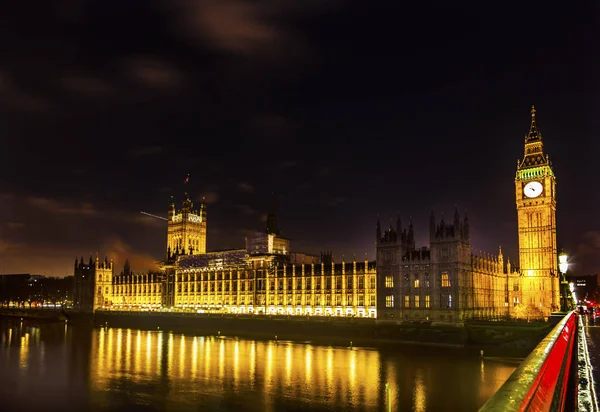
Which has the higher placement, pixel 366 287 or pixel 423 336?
pixel 366 287

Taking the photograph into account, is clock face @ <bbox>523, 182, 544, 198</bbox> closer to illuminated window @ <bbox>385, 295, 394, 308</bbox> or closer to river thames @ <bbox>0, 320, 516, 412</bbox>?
illuminated window @ <bbox>385, 295, 394, 308</bbox>

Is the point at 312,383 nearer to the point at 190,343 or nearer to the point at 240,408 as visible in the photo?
the point at 240,408

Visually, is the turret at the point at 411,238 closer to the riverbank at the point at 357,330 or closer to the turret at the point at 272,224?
the riverbank at the point at 357,330

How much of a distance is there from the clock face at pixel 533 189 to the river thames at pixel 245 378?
54.8 meters

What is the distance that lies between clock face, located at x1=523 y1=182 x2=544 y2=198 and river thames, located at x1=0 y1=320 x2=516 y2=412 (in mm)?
54850

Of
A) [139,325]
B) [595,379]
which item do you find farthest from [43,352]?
[595,379]

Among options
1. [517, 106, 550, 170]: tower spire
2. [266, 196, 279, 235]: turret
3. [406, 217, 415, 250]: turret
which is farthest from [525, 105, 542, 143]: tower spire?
[266, 196, 279, 235]: turret

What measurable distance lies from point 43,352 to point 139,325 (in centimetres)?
5027

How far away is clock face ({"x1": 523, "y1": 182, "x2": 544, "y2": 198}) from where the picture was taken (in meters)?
121

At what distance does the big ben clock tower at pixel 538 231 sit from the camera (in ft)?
383

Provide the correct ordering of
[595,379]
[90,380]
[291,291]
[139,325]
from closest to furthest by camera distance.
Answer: [595,379] < [90,380] < [291,291] < [139,325]

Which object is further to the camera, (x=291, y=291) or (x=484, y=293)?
(x=291, y=291)

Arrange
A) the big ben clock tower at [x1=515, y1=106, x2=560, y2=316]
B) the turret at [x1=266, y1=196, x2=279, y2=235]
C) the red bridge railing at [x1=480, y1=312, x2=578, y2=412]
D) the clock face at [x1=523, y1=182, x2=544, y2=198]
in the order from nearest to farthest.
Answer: the red bridge railing at [x1=480, y1=312, x2=578, y2=412] < the big ben clock tower at [x1=515, y1=106, x2=560, y2=316] < the clock face at [x1=523, y1=182, x2=544, y2=198] < the turret at [x1=266, y1=196, x2=279, y2=235]

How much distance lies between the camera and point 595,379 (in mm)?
15773
